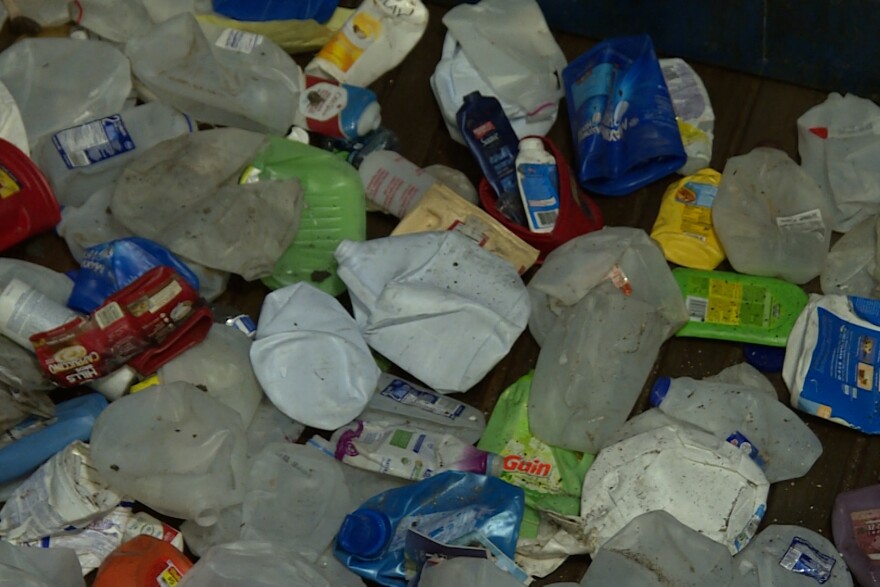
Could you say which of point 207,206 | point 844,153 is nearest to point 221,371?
point 207,206

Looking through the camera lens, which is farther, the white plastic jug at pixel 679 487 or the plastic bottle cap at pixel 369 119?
the plastic bottle cap at pixel 369 119

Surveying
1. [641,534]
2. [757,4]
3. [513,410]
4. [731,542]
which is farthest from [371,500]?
[757,4]

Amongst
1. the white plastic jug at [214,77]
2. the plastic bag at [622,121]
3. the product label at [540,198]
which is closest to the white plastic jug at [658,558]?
the product label at [540,198]

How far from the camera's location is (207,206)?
203 cm

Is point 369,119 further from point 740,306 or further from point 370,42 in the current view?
point 740,306

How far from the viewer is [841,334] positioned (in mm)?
2018

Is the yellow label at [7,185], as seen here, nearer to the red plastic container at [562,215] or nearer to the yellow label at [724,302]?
the red plastic container at [562,215]

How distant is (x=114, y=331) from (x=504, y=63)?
0.89 metres

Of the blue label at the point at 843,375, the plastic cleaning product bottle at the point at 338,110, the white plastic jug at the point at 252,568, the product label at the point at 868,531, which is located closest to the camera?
the white plastic jug at the point at 252,568

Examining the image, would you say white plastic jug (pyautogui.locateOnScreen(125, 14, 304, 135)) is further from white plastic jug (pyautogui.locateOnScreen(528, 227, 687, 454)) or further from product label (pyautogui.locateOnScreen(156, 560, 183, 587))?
product label (pyautogui.locateOnScreen(156, 560, 183, 587))

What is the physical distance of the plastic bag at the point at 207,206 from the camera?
2.00 metres

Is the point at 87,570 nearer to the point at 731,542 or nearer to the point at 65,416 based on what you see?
the point at 65,416

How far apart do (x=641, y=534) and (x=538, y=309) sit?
0.43 meters

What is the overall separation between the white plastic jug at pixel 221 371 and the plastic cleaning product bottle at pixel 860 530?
3.21ft
